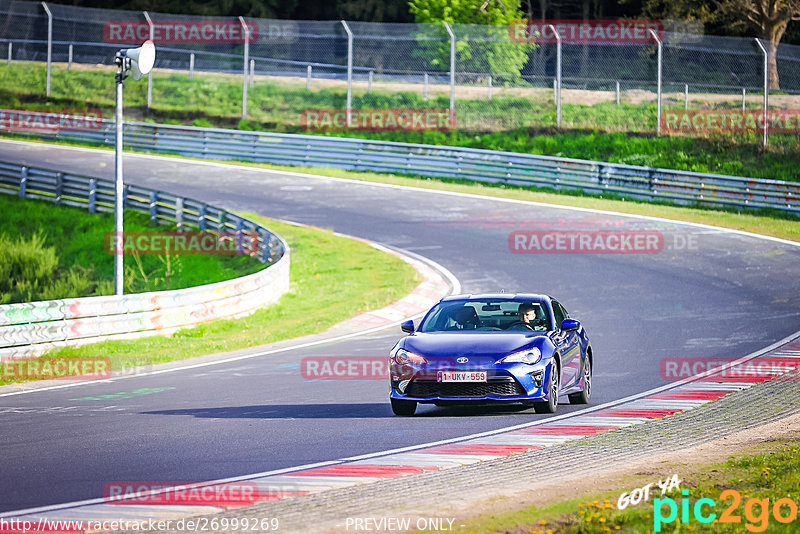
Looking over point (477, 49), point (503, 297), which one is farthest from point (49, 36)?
point (503, 297)

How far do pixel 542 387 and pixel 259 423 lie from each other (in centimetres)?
300

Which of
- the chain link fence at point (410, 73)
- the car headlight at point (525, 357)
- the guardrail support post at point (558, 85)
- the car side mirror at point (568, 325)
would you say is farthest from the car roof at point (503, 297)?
the guardrail support post at point (558, 85)

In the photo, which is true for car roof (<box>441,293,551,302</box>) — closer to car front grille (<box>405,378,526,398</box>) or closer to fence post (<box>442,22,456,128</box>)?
car front grille (<box>405,378,526,398</box>)

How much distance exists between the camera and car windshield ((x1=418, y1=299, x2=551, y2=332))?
12891 mm

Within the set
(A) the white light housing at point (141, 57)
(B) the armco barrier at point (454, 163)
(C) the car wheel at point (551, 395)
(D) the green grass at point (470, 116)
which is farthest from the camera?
(D) the green grass at point (470, 116)

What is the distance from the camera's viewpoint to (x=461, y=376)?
460 inches

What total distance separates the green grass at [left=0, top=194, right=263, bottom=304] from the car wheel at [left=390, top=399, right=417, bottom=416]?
1507 cm

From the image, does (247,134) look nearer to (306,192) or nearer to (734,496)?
(306,192)

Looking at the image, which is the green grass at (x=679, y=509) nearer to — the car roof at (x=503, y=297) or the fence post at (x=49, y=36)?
the car roof at (x=503, y=297)

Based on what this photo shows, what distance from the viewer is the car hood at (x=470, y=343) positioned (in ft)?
38.8

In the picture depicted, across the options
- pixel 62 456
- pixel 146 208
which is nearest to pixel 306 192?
pixel 146 208

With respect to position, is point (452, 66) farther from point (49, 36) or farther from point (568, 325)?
point (568, 325)

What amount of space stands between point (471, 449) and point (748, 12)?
143ft

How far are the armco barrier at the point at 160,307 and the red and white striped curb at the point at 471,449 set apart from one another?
8.38 meters
